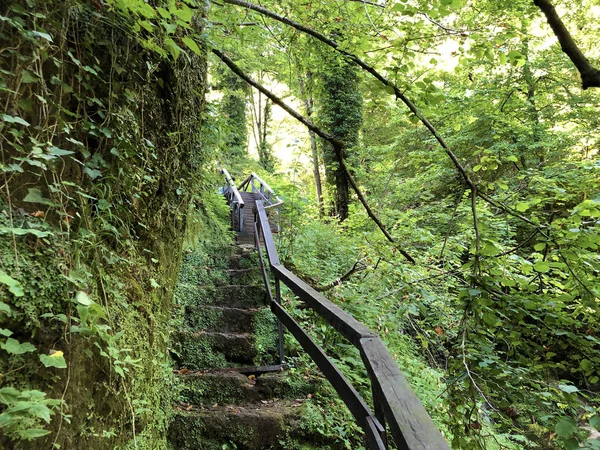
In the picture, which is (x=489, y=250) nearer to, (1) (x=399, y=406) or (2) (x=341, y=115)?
(1) (x=399, y=406)

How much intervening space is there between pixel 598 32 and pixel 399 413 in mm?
11702

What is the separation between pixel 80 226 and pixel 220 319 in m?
2.41

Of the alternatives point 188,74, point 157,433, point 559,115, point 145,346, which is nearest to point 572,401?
point 145,346

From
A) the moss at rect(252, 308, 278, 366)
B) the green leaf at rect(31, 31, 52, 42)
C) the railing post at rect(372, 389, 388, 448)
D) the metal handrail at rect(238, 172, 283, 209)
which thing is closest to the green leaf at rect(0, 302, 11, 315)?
the green leaf at rect(31, 31, 52, 42)

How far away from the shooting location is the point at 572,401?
1230 millimetres

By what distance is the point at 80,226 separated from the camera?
4.35ft

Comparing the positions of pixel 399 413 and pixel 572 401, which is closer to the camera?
pixel 399 413

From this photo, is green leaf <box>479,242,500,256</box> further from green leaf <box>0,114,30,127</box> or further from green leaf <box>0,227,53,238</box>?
green leaf <box>0,114,30,127</box>

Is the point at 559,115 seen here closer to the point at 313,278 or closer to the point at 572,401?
the point at 313,278

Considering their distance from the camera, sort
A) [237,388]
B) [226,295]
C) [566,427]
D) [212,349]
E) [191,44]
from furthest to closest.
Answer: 1. [226,295]
2. [212,349]
3. [237,388]
4. [191,44]
5. [566,427]

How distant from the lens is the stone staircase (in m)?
2.32

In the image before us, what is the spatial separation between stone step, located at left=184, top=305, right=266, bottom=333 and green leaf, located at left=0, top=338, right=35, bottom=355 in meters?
2.50

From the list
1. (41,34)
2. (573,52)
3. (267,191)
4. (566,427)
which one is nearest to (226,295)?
(41,34)

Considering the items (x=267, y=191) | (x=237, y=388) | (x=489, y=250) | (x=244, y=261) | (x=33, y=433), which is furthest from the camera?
(x=267, y=191)
